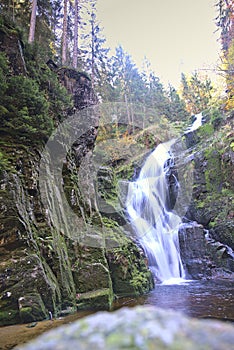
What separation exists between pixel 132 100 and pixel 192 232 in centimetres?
2205

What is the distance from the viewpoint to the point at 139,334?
2.21 feet

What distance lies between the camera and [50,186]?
6.89 meters

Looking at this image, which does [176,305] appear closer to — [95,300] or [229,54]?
[95,300]

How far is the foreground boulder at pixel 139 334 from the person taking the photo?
0.64 metres

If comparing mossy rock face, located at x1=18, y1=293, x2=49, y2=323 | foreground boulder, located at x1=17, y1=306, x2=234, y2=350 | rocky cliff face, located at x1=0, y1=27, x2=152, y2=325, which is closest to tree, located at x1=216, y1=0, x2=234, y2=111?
rocky cliff face, located at x1=0, y1=27, x2=152, y2=325

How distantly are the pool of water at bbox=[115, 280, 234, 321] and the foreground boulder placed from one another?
4.88 m

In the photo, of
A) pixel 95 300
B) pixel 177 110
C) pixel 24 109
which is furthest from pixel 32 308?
pixel 177 110

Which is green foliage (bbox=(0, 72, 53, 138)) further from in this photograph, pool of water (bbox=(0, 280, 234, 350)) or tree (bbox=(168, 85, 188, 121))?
tree (bbox=(168, 85, 188, 121))

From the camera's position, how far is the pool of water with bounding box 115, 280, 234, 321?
5254mm

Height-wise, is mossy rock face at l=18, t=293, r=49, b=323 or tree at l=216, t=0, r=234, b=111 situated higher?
tree at l=216, t=0, r=234, b=111

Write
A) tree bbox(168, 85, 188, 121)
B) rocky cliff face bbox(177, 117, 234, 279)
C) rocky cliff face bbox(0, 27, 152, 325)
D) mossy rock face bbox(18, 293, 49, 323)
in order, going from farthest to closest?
tree bbox(168, 85, 188, 121) < rocky cliff face bbox(177, 117, 234, 279) < rocky cliff face bbox(0, 27, 152, 325) < mossy rock face bbox(18, 293, 49, 323)

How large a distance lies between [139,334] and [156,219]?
14.2 m

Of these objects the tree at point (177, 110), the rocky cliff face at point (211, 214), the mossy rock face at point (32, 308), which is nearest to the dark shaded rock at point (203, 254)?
the rocky cliff face at point (211, 214)

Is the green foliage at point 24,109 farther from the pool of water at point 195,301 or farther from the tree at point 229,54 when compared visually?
the tree at point 229,54
